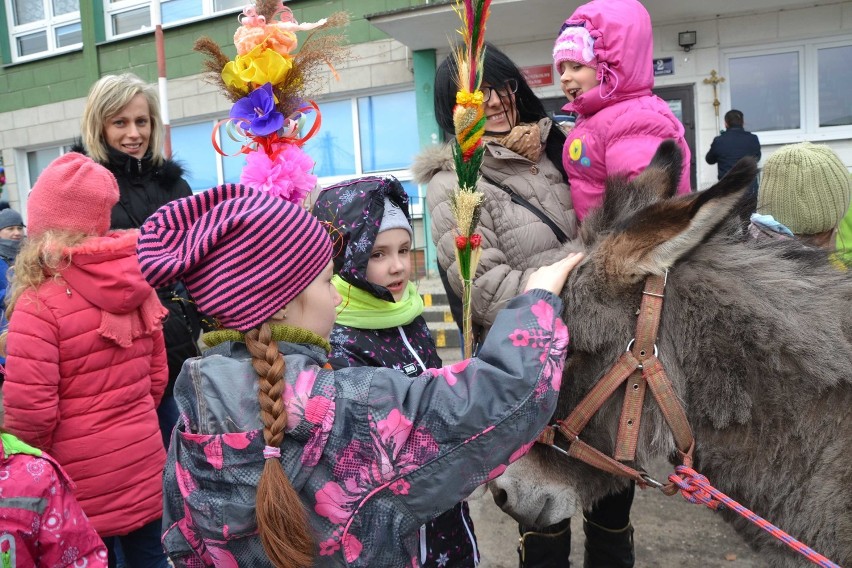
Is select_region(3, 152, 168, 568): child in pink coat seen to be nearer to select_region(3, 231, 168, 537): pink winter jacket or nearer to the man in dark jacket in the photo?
select_region(3, 231, 168, 537): pink winter jacket

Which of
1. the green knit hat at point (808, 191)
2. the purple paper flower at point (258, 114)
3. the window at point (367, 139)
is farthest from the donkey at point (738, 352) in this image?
the window at point (367, 139)

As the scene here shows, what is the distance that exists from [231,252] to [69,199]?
68.2 inches

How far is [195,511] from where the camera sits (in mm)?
1432

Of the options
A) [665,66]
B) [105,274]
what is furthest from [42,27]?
[105,274]

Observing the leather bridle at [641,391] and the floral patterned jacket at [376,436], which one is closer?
the floral patterned jacket at [376,436]

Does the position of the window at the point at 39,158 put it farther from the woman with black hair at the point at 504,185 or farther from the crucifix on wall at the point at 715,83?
the woman with black hair at the point at 504,185

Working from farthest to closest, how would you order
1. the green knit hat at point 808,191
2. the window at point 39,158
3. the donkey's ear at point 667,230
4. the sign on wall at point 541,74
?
the window at point 39,158 → the sign on wall at point 541,74 → the green knit hat at point 808,191 → the donkey's ear at point 667,230

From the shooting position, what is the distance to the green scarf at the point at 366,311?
2123 mm

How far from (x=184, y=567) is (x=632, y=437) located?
1213mm

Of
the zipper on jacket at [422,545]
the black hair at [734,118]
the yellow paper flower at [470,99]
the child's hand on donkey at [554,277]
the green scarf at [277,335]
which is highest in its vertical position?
the black hair at [734,118]

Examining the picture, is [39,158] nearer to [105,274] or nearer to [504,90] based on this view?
[105,274]

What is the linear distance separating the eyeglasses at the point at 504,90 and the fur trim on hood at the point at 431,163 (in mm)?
270

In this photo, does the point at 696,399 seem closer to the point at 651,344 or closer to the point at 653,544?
the point at 651,344

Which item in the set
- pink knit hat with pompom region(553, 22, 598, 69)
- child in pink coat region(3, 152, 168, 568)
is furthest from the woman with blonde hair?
pink knit hat with pompom region(553, 22, 598, 69)
